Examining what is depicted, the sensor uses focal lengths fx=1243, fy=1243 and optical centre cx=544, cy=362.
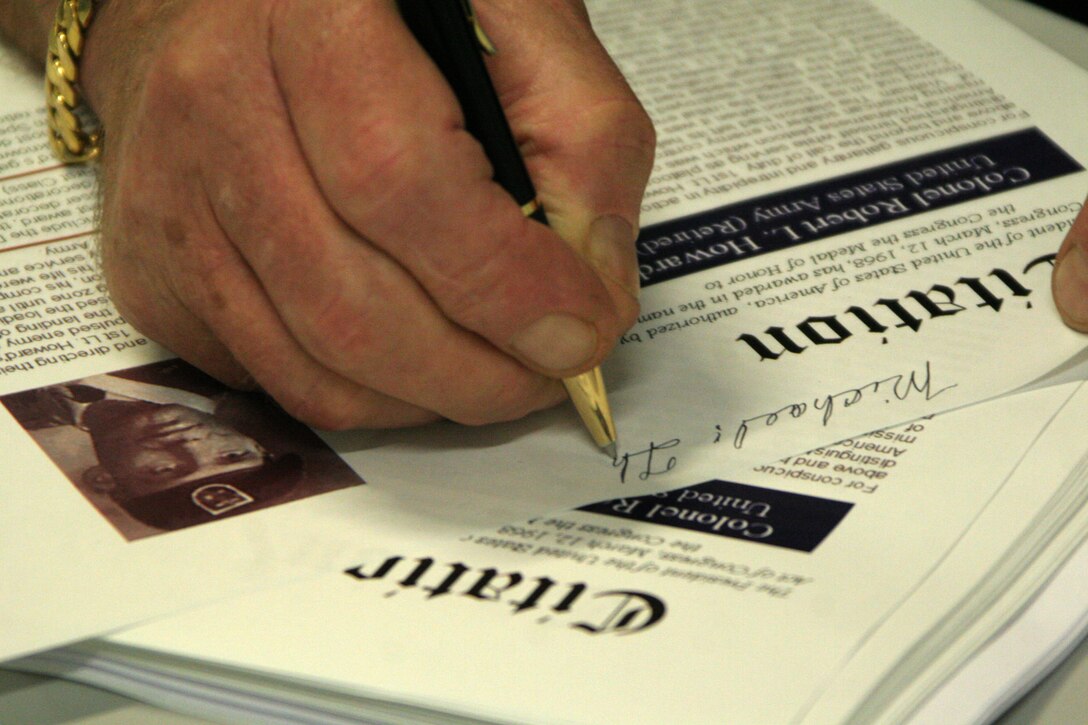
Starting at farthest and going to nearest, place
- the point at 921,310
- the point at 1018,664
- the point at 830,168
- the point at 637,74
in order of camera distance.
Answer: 1. the point at 637,74
2. the point at 830,168
3. the point at 921,310
4. the point at 1018,664

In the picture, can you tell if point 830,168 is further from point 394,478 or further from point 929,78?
point 394,478

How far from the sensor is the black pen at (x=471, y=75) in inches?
16.8

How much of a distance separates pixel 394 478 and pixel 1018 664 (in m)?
0.23

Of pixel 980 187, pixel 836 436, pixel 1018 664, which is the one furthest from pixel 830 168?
pixel 1018 664

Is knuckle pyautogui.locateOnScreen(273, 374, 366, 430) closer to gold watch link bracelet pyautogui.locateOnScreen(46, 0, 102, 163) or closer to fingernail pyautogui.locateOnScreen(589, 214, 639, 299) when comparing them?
fingernail pyautogui.locateOnScreen(589, 214, 639, 299)

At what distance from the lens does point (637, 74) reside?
765mm

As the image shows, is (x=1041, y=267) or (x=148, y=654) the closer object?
Answer: (x=148, y=654)

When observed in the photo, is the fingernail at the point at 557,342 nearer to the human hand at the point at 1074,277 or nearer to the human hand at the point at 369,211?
the human hand at the point at 369,211

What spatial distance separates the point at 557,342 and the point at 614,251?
46 millimetres
